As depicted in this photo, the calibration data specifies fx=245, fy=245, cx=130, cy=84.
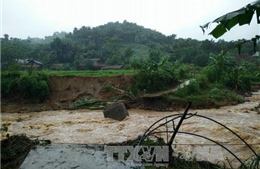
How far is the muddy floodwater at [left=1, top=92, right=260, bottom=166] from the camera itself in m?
8.36

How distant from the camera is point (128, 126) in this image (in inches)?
443

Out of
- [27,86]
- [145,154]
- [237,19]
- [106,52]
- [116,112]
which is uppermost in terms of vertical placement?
[106,52]

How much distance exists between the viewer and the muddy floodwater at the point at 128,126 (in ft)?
27.4

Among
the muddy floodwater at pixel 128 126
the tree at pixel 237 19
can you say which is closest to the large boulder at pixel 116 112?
the muddy floodwater at pixel 128 126

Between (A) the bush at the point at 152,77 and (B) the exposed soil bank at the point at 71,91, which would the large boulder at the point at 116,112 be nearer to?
(A) the bush at the point at 152,77

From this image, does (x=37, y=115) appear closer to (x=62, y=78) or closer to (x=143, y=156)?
(x=62, y=78)

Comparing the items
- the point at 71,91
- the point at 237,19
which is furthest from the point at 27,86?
the point at 237,19

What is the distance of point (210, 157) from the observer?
22.5ft

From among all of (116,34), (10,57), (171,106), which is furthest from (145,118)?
(116,34)

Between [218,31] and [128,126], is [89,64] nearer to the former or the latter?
[128,126]

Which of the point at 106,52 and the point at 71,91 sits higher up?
the point at 106,52

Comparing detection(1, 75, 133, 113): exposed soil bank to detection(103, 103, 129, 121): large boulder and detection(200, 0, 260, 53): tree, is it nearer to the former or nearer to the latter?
detection(103, 103, 129, 121): large boulder

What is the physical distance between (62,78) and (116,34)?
38.8 meters

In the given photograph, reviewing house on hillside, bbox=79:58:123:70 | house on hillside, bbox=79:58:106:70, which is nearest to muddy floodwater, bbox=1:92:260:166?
house on hillside, bbox=79:58:123:70
